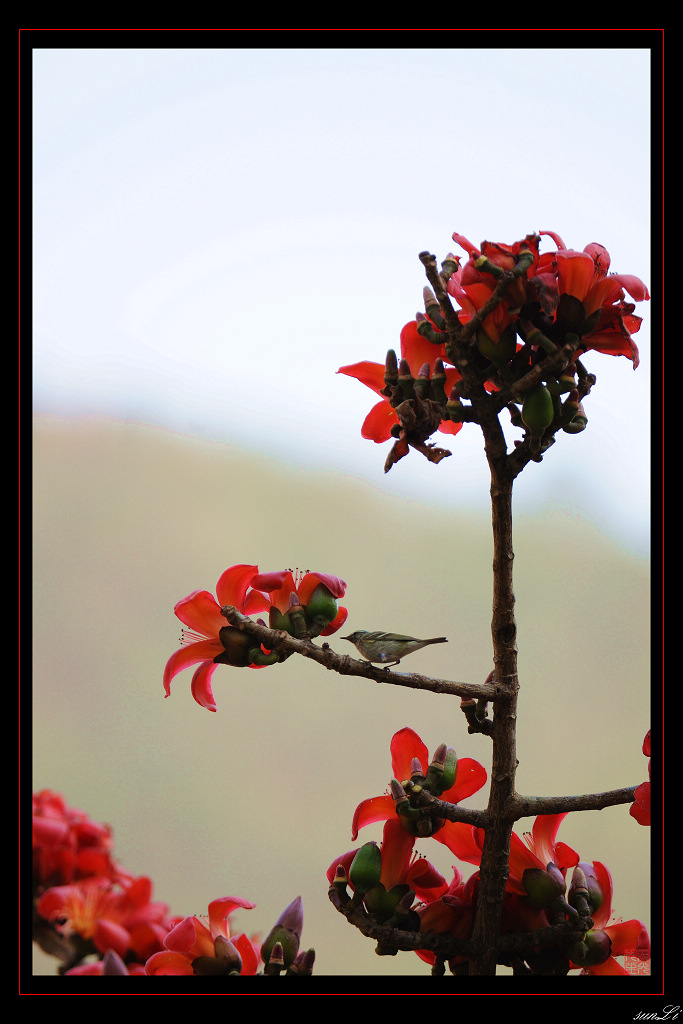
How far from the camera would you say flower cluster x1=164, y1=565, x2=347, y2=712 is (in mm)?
591

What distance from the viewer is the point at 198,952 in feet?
2.12

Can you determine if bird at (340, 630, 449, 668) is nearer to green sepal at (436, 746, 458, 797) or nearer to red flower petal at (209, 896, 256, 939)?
green sepal at (436, 746, 458, 797)

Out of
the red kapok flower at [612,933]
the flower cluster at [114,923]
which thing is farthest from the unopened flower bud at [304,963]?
the red kapok flower at [612,933]

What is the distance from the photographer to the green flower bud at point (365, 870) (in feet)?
1.88

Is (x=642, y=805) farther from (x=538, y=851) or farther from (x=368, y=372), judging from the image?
(x=368, y=372)

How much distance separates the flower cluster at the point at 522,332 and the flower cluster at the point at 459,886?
0.24 metres

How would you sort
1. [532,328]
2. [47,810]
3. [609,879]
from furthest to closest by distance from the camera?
1. [47,810]
2. [609,879]
3. [532,328]

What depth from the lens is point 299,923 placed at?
64 centimetres

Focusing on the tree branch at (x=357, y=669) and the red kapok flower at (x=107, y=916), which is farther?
the red kapok flower at (x=107, y=916)

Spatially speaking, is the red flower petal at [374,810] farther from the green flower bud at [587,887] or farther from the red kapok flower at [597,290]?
the red kapok flower at [597,290]

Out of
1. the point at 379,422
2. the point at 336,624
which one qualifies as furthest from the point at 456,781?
the point at 379,422
